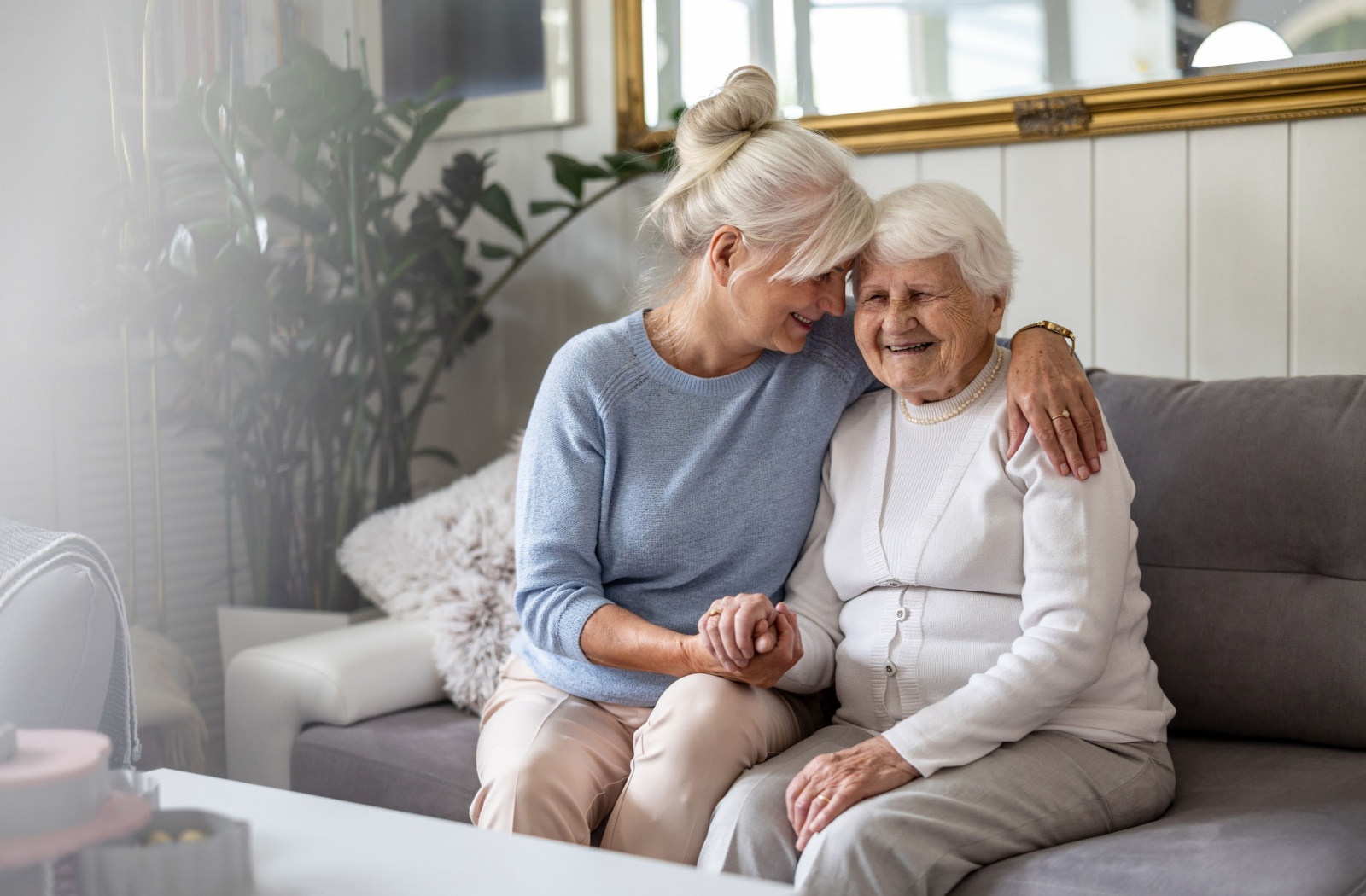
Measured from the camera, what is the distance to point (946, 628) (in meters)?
1.44

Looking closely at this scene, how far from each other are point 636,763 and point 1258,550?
0.85 meters

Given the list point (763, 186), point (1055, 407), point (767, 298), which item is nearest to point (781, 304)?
point (767, 298)

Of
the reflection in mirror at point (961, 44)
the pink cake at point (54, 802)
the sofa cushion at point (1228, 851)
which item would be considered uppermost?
the reflection in mirror at point (961, 44)

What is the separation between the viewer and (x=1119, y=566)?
1354mm

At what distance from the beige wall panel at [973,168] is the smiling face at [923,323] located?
2.20 ft

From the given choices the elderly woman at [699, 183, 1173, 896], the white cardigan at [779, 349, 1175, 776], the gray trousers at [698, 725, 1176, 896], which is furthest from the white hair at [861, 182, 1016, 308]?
the gray trousers at [698, 725, 1176, 896]

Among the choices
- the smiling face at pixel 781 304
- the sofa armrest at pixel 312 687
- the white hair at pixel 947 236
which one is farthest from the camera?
the sofa armrest at pixel 312 687

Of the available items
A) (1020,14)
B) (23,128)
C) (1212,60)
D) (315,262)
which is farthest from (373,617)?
(1212,60)

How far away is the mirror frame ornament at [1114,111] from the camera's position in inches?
72.0

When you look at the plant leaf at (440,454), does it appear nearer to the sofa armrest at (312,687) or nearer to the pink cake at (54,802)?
the sofa armrest at (312,687)

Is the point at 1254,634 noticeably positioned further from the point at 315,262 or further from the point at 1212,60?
the point at 315,262

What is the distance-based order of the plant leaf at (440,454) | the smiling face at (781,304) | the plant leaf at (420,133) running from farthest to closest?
Answer: the plant leaf at (440,454) < the plant leaf at (420,133) < the smiling face at (781,304)

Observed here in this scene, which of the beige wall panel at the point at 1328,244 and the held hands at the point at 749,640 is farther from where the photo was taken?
the beige wall panel at the point at 1328,244

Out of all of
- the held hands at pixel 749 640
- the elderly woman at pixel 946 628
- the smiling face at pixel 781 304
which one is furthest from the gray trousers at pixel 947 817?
the smiling face at pixel 781 304
